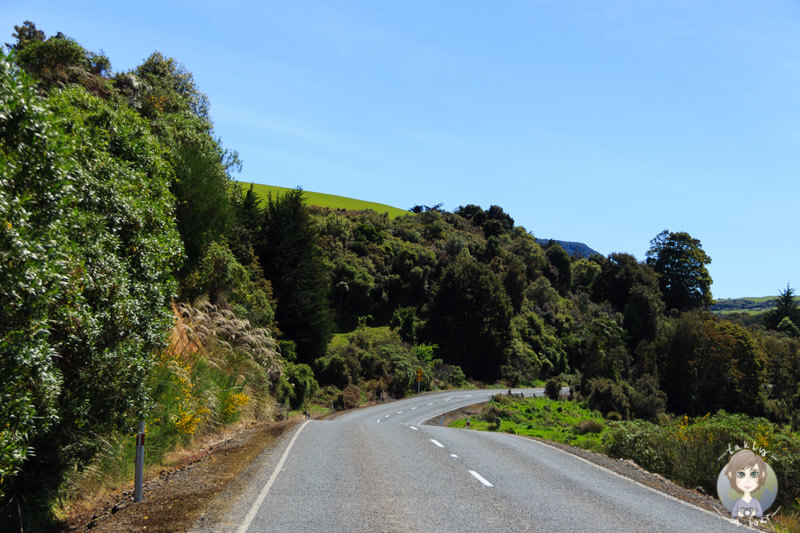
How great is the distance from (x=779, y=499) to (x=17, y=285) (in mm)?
14514

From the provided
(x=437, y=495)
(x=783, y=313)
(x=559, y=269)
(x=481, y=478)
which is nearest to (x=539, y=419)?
(x=481, y=478)

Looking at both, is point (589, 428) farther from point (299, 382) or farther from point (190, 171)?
point (190, 171)

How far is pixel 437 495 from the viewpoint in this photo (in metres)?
8.55

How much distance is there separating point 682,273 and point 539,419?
68.7 metres

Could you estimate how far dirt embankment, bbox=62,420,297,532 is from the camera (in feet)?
25.1

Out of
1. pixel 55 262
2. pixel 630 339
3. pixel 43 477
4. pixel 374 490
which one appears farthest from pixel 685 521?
pixel 630 339

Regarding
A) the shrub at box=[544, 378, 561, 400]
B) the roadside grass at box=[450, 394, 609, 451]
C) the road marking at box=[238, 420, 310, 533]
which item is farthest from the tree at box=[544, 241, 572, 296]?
the road marking at box=[238, 420, 310, 533]

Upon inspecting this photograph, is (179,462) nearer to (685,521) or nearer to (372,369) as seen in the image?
(685,521)

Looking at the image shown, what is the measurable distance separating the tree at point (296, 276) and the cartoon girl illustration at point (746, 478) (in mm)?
31031

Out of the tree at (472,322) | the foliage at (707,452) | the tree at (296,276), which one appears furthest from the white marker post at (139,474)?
the tree at (472,322)

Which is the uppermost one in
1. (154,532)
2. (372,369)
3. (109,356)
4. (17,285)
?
(17,285)

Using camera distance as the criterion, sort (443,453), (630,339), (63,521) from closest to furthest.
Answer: (63,521), (443,453), (630,339)

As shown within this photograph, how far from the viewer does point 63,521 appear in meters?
8.35

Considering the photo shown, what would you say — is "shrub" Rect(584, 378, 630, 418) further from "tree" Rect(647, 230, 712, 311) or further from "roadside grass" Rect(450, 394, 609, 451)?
"tree" Rect(647, 230, 712, 311)
